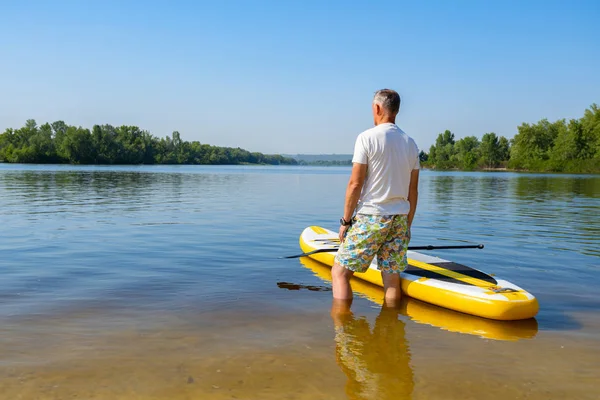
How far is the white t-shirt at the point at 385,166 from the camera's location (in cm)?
501

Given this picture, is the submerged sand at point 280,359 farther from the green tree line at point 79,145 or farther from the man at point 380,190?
the green tree line at point 79,145

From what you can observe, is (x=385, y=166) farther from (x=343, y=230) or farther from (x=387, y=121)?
(x=343, y=230)

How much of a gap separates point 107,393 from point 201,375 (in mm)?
695

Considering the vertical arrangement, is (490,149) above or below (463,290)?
above

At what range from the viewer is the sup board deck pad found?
5.40 meters

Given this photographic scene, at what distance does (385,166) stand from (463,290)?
76.7 inches

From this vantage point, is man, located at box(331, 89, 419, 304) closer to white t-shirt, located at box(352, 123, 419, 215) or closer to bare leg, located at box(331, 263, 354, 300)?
white t-shirt, located at box(352, 123, 419, 215)

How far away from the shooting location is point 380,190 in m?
5.11

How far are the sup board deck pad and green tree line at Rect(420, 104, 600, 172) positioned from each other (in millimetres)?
90238

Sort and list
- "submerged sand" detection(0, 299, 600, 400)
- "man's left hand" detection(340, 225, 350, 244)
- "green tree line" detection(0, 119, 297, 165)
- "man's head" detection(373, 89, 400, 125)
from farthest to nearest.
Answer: "green tree line" detection(0, 119, 297, 165), "man's left hand" detection(340, 225, 350, 244), "man's head" detection(373, 89, 400, 125), "submerged sand" detection(0, 299, 600, 400)

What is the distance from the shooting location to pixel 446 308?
5965 mm

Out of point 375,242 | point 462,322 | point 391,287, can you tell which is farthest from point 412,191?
point 462,322

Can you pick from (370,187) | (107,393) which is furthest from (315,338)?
(107,393)

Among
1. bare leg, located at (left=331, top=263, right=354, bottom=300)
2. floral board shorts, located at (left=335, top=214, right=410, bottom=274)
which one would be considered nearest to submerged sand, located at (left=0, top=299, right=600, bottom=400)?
bare leg, located at (left=331, top=263, right=354, bottom=300)
